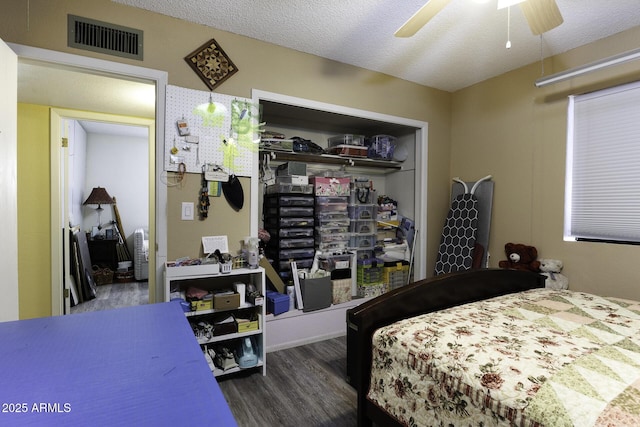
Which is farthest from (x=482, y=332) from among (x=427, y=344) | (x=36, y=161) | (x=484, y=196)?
(x=36, y=161)

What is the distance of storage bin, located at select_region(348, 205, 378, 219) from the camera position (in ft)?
11.5

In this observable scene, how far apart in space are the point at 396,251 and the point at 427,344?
2404 mm

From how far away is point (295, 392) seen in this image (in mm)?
2172

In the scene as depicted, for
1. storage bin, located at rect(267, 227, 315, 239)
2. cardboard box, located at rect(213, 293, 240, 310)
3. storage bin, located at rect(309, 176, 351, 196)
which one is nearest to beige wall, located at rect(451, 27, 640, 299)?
storage bin, located at rect(309, 176, 351, 196)

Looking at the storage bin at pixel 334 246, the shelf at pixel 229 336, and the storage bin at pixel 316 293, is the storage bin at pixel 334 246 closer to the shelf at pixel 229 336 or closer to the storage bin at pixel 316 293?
the storage bin at pixel 316 293

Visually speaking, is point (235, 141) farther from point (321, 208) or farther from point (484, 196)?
point (484, 196)

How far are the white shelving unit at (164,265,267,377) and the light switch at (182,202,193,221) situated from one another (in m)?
0.38

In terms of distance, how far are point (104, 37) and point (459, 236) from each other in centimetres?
341

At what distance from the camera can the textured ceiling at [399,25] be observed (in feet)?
6.96

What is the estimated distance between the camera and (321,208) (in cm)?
328

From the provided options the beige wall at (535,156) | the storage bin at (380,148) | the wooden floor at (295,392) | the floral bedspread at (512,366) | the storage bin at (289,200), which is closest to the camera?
the floral bedspread at (512,366)

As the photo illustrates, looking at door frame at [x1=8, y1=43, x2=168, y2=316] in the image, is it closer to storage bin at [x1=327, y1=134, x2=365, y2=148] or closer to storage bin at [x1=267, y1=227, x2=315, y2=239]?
storage bin at [x1=267, y1=227, x2=315, y2=239]

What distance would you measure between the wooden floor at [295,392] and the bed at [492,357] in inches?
18.5

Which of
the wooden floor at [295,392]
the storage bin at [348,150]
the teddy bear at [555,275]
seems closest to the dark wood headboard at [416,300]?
the wooden floor at [295,392]
